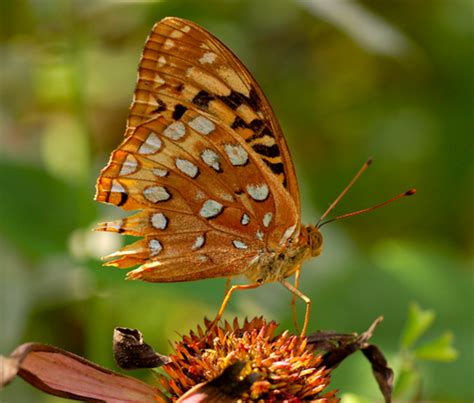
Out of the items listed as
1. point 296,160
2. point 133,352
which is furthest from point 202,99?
point 296,160

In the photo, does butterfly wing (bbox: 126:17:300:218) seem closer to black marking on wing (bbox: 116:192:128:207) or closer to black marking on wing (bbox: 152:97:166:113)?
black marking on wing (bbox: 152:97:166:113)

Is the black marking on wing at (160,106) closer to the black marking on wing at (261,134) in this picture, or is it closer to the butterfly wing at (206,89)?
the butterfly wing at (206,89)

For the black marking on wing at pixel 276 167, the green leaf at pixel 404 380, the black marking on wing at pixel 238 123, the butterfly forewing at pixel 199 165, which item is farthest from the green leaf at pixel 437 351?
the black marking on wing at pixel 238 123

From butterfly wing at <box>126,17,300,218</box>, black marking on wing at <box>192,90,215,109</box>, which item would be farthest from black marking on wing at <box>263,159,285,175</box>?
black marking on wing at <box>192,90,215,109</box>

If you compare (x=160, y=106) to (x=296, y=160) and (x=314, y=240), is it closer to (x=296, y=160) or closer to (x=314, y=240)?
(x=314, y=240)

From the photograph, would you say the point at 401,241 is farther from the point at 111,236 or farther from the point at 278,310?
the point at 111,236

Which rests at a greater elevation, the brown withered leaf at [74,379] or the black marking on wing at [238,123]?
the black marking on wing at [238,123]
